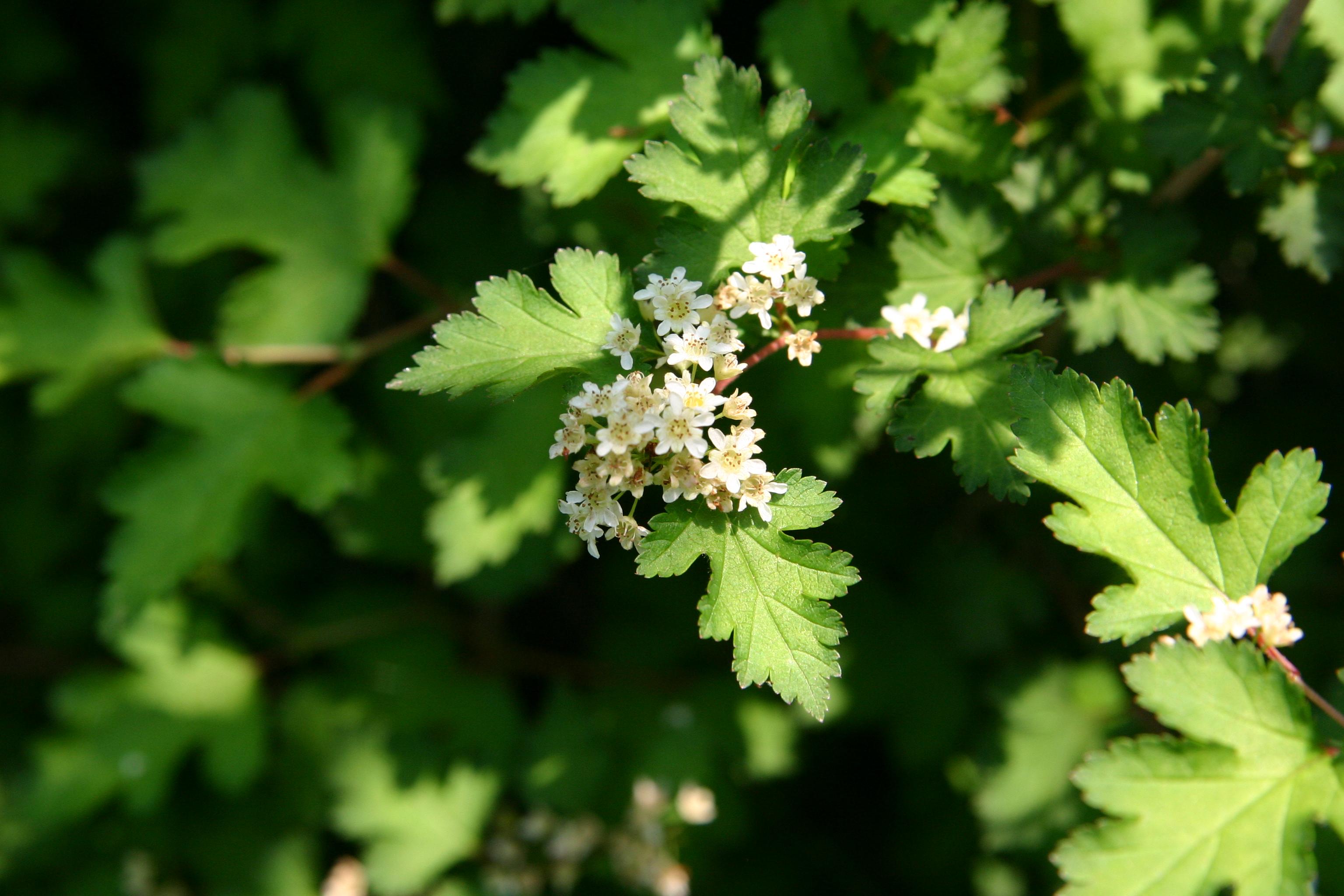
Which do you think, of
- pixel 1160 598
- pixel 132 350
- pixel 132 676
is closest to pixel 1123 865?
pixel 1160 598

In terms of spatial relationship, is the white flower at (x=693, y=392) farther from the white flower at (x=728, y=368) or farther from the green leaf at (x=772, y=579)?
the green leaf at (x=772, y=579)

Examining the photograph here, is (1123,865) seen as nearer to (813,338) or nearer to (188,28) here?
(813,338)

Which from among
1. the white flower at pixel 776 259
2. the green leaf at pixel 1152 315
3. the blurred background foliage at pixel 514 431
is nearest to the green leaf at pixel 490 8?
the blurred background foliage at pixel 514 431

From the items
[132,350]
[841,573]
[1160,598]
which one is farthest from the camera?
[132,350]

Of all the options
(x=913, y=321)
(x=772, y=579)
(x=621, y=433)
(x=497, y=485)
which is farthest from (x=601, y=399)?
(x=497, y=485)

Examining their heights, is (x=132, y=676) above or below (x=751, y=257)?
below

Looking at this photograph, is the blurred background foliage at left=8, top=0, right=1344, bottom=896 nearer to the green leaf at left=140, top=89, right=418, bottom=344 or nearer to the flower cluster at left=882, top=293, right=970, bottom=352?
the green leaf at left=140, top=89, right=418, bottom=344
